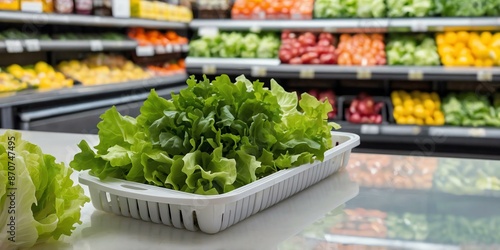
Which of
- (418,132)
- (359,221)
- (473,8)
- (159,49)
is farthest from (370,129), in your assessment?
(359,221)

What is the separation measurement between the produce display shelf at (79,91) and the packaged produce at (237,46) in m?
0.40

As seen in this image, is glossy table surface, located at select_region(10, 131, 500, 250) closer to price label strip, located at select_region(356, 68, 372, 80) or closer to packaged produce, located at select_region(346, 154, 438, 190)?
packaged produce, located at select_region(346, 154, 438, 190)

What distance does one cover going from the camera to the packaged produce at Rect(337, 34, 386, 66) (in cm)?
461

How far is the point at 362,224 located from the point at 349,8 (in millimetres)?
3881

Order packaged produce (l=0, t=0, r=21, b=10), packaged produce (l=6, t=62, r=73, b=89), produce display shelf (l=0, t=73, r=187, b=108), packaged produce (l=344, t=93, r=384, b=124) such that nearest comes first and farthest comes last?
produce display shelf (l=0, t=73, r=187, b=108) → packaged produce (l=0, t=0, r=21, b=10) → packaged produce (l=6, t=62, r=73, b=89) → packaged produce (l=344, t=93, r=384, b=124)

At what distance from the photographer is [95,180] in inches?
44.6

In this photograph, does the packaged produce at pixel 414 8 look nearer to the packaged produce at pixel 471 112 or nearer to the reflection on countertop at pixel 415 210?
the packaged produce at pixel 471 112

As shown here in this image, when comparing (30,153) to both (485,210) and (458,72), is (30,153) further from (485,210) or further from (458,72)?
(458,72)

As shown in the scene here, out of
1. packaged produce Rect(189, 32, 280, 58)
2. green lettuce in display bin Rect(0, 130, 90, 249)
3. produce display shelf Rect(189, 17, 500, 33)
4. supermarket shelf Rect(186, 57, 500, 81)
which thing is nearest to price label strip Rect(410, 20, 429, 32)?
produce display shelf Rect(189, 17, 500, 33)

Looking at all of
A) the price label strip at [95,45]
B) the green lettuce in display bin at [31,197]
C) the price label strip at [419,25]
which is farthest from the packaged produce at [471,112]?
the green lettuce in display bin at [31,197]

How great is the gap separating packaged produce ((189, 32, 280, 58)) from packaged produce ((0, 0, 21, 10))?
6.19 ft

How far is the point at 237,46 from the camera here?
16.6 ft

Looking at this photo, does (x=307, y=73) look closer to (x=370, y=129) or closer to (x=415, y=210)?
(x=370, y=129)

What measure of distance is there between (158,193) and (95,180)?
0.18 metres
